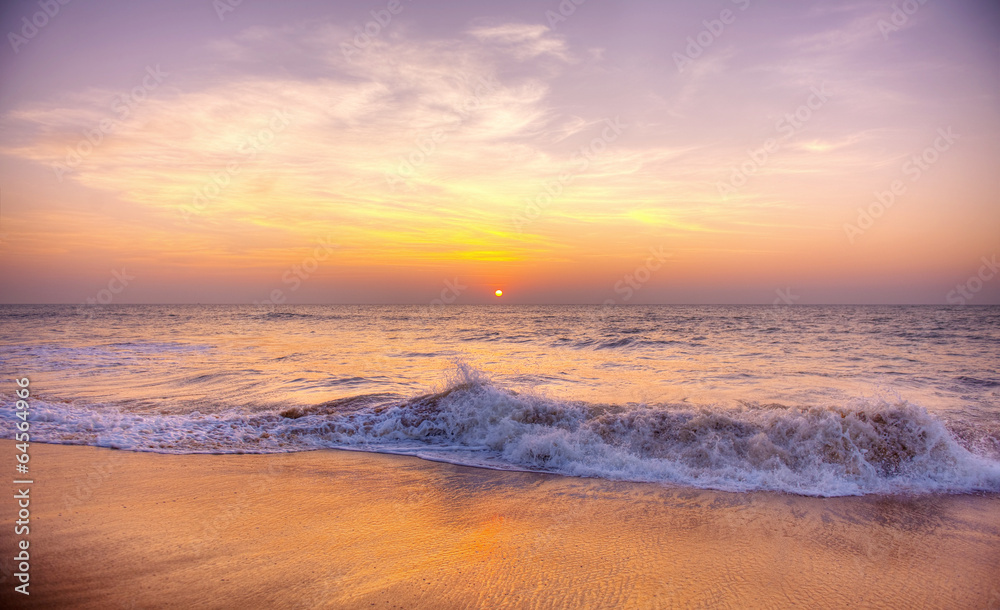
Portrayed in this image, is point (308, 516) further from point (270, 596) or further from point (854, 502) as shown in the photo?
point (854, 502)

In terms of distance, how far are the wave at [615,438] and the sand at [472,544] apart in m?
0.60

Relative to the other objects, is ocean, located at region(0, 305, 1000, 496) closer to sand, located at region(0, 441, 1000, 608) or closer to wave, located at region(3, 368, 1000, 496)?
wave, located at region(3, 368, 1000, 496)

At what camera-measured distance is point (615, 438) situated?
8609 millimetres

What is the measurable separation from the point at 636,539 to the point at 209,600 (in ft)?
12.2

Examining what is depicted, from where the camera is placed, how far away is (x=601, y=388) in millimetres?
13562

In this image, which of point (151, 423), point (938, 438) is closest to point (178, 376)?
point (151, 423)

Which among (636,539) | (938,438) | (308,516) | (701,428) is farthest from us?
(701,428)

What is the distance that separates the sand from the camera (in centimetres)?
393

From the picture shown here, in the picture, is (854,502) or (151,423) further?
(151,423)

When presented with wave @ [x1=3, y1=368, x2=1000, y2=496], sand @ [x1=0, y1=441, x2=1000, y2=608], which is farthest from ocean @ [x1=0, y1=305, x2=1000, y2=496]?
sand @ [x1=0, y1=441, x2=1000, y2=608]

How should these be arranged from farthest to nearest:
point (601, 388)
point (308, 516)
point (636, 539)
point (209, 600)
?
point (601, 388), point (308, 516), point (636, 539), point (209, 600)

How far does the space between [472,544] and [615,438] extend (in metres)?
4.41

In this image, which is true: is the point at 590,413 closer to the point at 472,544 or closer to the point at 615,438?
the point at 615,438

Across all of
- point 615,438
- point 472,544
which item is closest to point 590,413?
point 615,438
